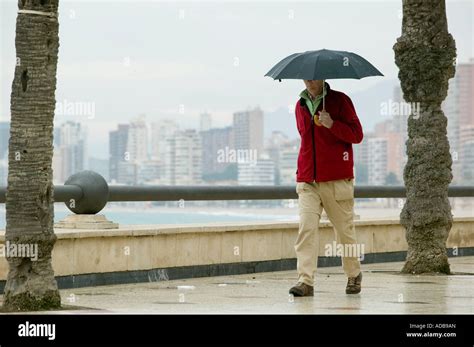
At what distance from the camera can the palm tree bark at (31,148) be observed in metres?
10.8

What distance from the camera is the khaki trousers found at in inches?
482

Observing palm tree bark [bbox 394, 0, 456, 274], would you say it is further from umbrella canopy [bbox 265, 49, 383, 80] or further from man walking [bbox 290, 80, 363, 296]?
man walking [bbox 290, 80, 363, 296]

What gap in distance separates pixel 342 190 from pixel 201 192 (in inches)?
160

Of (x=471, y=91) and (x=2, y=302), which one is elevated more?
(x=471, y=91)

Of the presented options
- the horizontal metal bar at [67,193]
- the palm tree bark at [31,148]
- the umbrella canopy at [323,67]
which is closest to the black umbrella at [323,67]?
the umbrella canopy at [323,67]

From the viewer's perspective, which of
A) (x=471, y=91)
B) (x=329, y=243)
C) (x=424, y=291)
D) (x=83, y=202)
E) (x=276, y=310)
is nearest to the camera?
(x=276, y=310)

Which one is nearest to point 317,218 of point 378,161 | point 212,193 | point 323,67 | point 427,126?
point 323,67

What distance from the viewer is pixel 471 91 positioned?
315 ft

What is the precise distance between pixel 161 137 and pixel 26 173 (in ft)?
492

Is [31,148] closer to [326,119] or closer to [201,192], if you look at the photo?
[326,119]

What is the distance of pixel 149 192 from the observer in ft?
50.4
